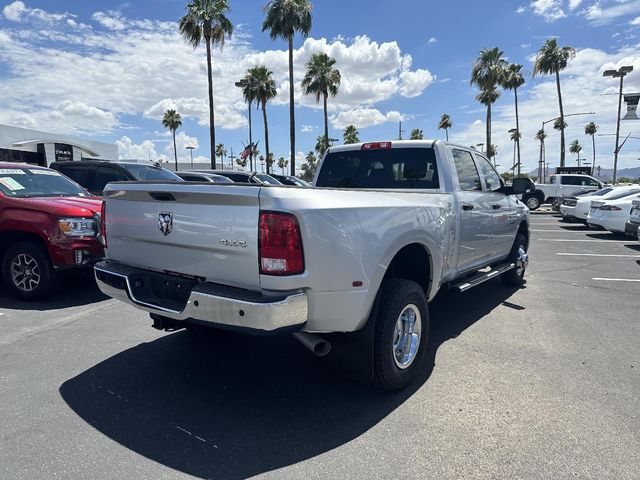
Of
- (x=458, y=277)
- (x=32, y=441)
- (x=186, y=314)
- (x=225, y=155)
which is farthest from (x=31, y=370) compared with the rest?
(x=225, y=155)

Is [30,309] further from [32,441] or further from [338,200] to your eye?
[338,200]

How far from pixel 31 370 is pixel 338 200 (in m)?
2.99

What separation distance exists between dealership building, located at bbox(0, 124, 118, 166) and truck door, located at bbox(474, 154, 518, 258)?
34.0 metres

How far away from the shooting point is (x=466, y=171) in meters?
5.21

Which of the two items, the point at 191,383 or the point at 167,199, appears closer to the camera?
the point at 167,199

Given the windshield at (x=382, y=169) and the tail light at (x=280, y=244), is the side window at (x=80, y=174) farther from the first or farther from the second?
the tail light at (x=280, y=244)

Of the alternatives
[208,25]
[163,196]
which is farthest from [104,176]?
[208,25]

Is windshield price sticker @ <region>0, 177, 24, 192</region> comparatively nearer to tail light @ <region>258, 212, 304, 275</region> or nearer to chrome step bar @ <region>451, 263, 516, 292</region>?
tail light @ <region>258, 212, 304, 275</region>

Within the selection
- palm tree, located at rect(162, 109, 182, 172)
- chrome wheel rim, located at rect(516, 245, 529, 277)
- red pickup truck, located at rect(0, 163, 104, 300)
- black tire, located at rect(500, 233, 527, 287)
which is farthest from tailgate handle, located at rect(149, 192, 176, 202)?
palm tree, located at rect(162, 109, 182, 172)

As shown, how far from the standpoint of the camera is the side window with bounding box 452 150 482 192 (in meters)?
5.00

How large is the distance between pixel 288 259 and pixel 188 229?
817mm

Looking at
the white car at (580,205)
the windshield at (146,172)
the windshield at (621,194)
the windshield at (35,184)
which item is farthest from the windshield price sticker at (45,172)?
the white car at (580,205)

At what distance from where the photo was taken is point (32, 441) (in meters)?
2.79

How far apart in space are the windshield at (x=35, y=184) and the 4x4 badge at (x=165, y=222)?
13.2 feet
